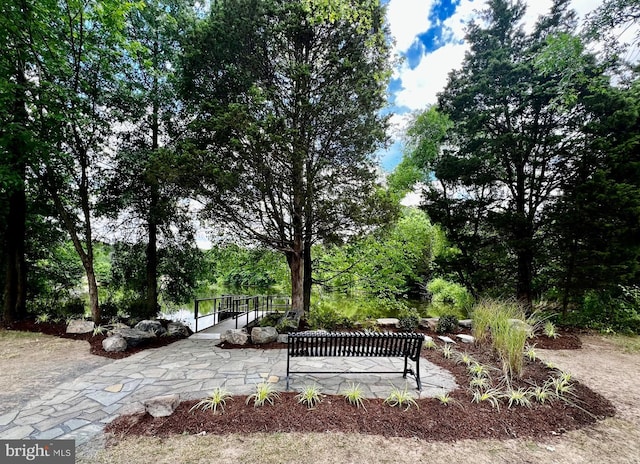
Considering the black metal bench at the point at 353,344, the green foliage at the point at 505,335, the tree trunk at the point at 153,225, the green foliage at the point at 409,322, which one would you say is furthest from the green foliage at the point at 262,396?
the tree trunk at the point at 153,225

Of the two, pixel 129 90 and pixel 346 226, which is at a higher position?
pixel 129 90

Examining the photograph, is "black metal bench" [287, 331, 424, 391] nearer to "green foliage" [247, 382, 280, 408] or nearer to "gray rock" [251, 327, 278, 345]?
"green foliage" [247, 382, 280, 408]

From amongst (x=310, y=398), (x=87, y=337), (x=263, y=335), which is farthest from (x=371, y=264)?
(x=87, y=337)

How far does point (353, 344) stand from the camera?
360 centimetres

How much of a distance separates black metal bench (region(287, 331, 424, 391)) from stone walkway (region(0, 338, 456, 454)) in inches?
16.2

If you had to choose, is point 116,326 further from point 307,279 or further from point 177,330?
point 307,279

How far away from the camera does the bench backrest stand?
11.6ft

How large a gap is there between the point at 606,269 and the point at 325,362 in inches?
287

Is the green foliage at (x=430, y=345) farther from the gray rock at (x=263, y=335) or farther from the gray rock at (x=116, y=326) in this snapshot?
the gray rock at (x=116, y=326)

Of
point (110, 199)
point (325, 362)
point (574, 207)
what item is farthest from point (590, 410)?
point (110, 199)

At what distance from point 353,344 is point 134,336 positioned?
4.33m

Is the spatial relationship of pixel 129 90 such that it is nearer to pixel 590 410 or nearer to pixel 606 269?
pixel 590 410

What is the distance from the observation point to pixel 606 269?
21.6 ft

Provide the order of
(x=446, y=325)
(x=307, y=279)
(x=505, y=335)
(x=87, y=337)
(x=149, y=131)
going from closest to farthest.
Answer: (x=505, y=335) < (x=87, y=337) < (x=446, y=325) < (x=149, y=131) < (x=307, y=279)
